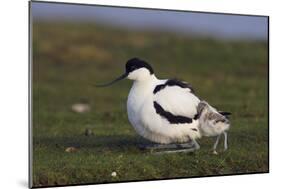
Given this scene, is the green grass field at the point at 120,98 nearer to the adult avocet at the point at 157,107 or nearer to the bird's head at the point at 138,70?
the adult avocet at the point at 157,107

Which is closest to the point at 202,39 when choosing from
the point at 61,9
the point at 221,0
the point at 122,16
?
the point at 221,0

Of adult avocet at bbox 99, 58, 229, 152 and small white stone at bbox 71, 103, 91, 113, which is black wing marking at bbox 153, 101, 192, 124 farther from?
small white stone at bbox 71, 103, 91, 113

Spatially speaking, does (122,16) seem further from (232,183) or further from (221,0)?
(232,183)

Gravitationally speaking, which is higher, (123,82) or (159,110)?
(123,82)

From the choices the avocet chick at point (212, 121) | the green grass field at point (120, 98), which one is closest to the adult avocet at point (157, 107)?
the avocet chick at point (212, 121)

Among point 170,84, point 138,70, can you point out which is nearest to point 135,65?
point 138,70

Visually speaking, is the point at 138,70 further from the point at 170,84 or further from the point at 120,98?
the point at 120,98
